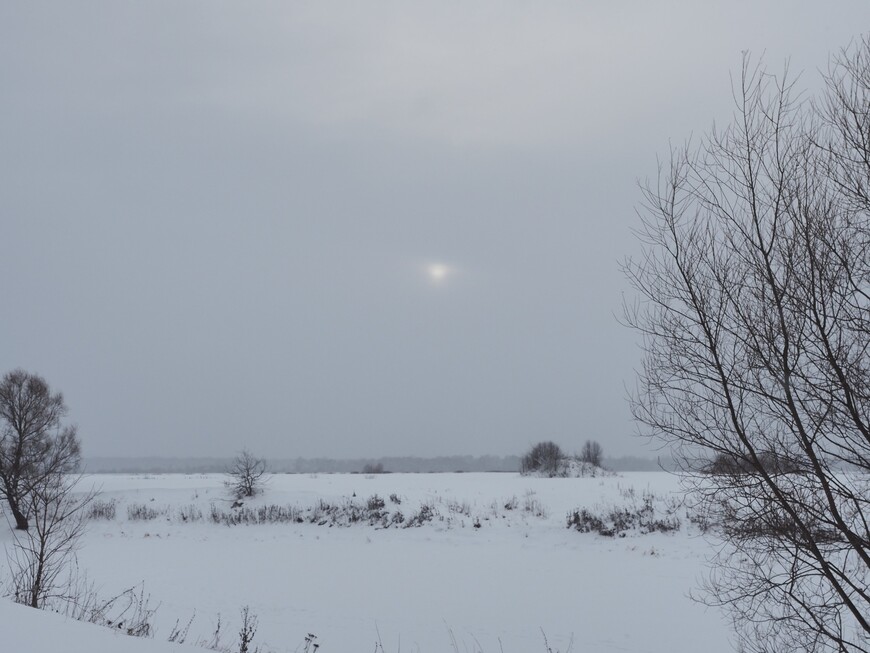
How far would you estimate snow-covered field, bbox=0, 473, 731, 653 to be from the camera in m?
11.9

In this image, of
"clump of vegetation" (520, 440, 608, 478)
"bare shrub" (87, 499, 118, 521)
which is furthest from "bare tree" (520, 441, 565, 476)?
"bare shrub" (87, 499, 118, 521)

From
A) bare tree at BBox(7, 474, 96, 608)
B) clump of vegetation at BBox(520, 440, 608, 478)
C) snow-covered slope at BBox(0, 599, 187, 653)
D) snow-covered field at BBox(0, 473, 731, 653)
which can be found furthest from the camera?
clump of vegetation at BBox(520, 440, 608, 478)

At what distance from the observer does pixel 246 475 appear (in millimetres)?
30531

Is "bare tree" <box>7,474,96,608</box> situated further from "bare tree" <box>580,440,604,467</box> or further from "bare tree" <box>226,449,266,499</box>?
"bare tree" <box>580,440,604,467</box>

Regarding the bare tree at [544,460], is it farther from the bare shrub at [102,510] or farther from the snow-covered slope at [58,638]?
the snow-covered slope at [58,638]

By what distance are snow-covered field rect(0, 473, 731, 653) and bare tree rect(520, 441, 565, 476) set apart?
13012 mm

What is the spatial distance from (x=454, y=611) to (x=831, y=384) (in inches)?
446

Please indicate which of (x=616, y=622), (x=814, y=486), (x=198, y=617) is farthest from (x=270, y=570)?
(x=814, y=486)

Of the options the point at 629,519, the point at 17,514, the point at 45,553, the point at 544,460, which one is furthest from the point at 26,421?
the point at 544,460

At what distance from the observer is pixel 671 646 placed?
10984mm

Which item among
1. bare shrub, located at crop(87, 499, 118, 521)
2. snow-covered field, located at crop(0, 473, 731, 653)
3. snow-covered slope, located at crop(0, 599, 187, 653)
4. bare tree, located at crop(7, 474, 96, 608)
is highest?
snow-covered slope, located at crop(0, 599, 187, 653)

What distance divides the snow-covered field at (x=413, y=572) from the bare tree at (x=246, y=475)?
29.7 inches

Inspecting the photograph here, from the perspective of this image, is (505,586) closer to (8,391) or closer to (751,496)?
(751,496)

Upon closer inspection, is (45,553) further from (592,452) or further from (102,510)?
(592,452)
